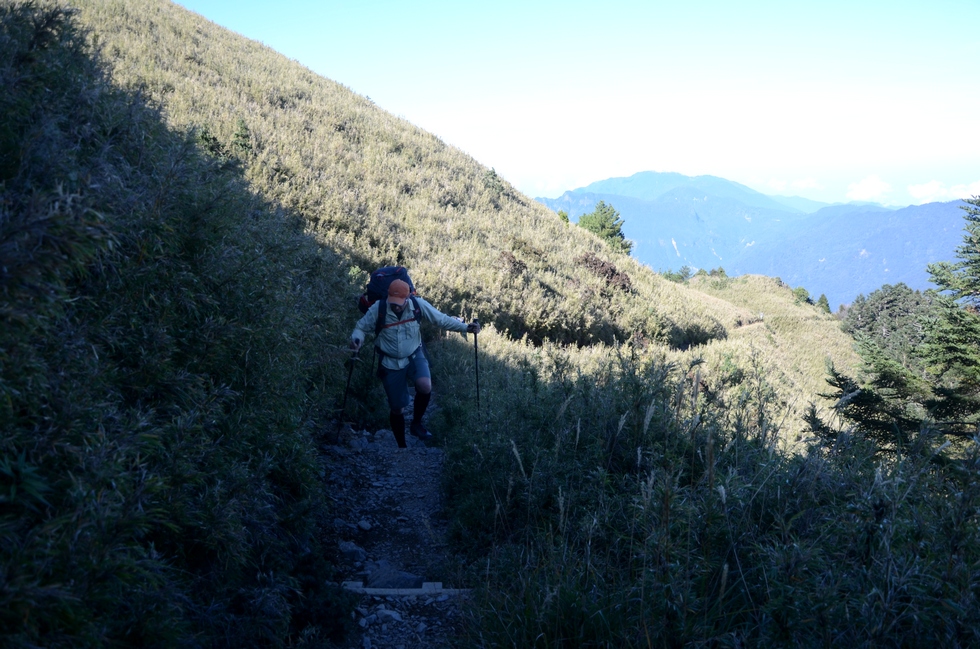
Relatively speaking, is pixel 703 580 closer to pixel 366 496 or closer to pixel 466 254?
pixel 366 496

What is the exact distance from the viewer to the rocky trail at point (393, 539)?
3814mm

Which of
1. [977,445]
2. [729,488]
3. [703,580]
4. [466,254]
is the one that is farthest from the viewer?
[466,254]

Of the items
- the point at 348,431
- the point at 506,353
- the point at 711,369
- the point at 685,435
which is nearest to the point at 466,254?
the point at 506,353

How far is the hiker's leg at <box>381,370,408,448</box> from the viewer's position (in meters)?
6.99

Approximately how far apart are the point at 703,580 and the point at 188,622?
252 cm

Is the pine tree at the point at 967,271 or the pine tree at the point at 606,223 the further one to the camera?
the pine tree at the point at 606,223

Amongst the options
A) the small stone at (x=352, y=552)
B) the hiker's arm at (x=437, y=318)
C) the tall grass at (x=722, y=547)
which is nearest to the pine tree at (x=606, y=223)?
the hiker's arm at (x=437, y=318)

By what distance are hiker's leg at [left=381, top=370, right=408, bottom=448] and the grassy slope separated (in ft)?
17.6

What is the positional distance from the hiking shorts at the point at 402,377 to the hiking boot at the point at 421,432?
19.7 inches

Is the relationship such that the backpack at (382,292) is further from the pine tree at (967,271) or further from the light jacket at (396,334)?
the pine tree at (967,271)

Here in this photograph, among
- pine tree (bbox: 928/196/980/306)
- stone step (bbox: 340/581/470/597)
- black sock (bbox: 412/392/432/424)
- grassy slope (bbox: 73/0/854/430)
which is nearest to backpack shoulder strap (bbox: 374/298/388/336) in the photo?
black sock (bbox: 412/392/432/424)

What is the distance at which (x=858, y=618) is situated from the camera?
2.53 meters

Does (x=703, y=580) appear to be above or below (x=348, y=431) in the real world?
above

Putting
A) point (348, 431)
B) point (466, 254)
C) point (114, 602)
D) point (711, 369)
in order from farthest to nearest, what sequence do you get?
1. point (466, 254)
2. point (711, 369)
3. point (348, 431)
4. point (114, 602)
